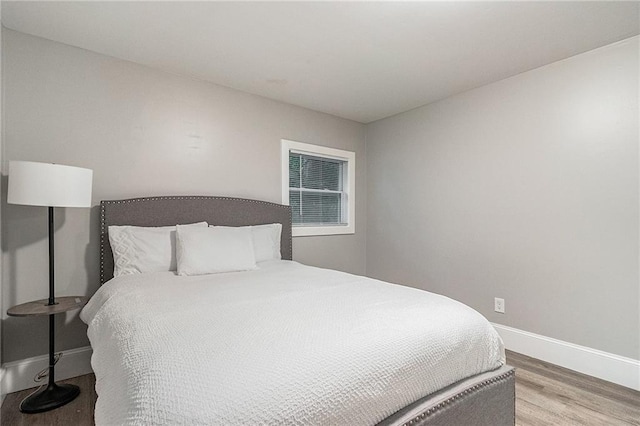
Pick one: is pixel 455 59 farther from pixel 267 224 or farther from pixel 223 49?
pixel 267 224

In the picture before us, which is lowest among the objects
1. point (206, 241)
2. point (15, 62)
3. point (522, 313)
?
point (522, 313)

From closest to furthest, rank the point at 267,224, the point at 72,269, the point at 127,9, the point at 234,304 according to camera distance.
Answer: the point at 234,304
the point at 127,9
the point at 72,269
the point at 267,224

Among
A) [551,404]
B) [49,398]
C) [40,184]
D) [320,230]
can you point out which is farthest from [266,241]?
[551,404]

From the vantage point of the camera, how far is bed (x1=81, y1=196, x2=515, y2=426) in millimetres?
833

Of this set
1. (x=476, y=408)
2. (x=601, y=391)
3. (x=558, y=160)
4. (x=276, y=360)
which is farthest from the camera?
(x=558, y=160)

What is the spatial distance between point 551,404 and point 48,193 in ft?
10.6

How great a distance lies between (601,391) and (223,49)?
3.50 m

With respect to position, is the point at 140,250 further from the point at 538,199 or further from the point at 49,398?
the point at 538,199

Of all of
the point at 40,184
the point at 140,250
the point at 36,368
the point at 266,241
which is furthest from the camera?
the point at 266,241

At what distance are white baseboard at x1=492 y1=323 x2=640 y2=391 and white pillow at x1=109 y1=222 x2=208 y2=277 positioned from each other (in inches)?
113

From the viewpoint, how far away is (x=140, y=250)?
229 centimetres

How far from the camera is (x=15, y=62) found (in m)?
2.14

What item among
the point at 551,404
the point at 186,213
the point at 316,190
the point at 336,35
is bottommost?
the point at 551,404

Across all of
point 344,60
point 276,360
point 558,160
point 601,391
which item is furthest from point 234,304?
point 558,160
